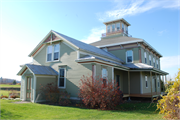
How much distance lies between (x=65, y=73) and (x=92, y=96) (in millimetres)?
4998

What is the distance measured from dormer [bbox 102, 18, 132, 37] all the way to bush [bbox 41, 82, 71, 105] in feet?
51.2

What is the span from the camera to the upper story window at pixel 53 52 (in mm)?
15988

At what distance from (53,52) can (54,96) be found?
5.35m

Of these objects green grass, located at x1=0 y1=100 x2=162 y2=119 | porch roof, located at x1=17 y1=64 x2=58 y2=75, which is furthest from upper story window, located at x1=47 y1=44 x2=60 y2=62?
green grass, located at x1=0 y1=100 x2=162 y2=119

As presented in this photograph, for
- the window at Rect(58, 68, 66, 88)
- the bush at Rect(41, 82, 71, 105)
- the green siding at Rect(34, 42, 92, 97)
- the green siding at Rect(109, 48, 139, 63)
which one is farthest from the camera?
the green siding at Rect(109, 48, 139, 63)

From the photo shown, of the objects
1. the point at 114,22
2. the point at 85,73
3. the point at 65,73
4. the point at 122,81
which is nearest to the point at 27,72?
the point at 65,73

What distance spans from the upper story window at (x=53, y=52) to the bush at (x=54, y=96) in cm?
344

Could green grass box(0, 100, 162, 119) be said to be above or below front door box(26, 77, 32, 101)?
below

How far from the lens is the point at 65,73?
1466 centimetres

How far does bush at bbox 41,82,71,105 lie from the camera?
1243 cm

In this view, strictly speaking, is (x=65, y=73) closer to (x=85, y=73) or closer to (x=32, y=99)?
(x=85, y=73)

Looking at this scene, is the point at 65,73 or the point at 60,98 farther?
the point at 65,73

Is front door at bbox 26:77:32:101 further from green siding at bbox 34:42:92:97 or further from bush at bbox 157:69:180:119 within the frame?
bush at bbox 157:69:180:119

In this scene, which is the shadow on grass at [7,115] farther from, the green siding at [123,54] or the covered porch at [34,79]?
the green siding at [123,54]
